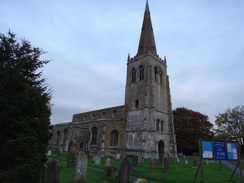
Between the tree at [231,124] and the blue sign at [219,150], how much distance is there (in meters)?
26.0

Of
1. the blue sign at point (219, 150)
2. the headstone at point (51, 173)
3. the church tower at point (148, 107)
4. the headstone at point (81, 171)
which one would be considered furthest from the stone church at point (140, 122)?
the headstone at point (51, 173)

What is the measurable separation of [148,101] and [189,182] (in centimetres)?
1722

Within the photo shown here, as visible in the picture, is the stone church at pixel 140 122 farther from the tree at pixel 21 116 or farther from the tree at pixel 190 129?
the tree at pixel 21 116

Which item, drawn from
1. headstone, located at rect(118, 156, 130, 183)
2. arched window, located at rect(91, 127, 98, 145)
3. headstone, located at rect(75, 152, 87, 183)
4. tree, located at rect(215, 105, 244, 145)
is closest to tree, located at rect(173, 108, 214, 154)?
tree, located at rect(215, 105, 244, 145)

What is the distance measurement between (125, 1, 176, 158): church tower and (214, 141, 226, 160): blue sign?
1442 cm

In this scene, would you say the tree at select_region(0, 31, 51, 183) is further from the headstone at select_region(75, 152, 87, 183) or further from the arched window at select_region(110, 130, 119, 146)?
the arched window at select_region(110, 130, 119, 146)

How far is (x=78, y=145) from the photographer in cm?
2800

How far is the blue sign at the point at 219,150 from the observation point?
7545 millimetres

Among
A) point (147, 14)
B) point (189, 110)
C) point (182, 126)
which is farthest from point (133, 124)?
point (147, 14)

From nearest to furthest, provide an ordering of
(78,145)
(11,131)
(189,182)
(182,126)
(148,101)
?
(11,131) → (189,182) → (148,101) → (78,145) → (182,126)

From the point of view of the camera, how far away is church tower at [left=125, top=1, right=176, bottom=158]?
74.2ft

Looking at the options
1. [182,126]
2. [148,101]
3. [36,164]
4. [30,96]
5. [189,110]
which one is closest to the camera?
[36,164]

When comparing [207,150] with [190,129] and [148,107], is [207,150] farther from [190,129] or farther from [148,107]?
[190,129]

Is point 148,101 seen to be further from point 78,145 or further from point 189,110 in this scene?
point 189,110
